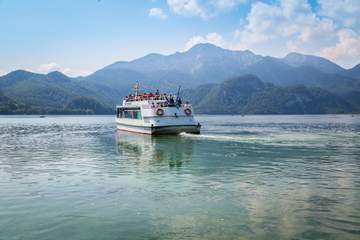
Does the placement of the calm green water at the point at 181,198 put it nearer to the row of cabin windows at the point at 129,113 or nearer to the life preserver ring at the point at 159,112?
the life preserver ring at the point at 159,112

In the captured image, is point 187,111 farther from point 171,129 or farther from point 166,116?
point 171,129

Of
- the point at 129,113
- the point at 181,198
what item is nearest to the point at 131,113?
the point at 129,113

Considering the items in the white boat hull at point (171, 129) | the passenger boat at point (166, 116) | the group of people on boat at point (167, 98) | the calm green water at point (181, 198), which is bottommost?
the calm green water at point (181, 198)

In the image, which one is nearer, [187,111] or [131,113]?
[187,111]

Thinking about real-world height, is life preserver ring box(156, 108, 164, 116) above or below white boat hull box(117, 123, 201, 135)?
above

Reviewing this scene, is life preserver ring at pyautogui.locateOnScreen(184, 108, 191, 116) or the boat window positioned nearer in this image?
life preserver ring at pyautogui.locateOnScreen(184, 108, 191, 116)

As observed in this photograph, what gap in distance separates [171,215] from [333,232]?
7187mm

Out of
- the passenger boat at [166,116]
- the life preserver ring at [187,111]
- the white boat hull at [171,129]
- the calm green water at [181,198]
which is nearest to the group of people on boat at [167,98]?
the passenger boat at [166,116]

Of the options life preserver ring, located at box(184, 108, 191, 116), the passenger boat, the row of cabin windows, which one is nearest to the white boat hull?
the passenger boat

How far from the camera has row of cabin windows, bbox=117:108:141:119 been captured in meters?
83.2

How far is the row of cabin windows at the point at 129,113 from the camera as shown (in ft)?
273

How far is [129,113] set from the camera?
9025 cm

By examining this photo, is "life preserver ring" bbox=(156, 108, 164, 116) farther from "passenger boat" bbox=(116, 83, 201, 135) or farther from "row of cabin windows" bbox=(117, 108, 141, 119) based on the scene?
"row of cabin windows" bbox=(117, 108, 141, 119)

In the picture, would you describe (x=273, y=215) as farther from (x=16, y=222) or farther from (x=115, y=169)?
(x=115, y=169)
